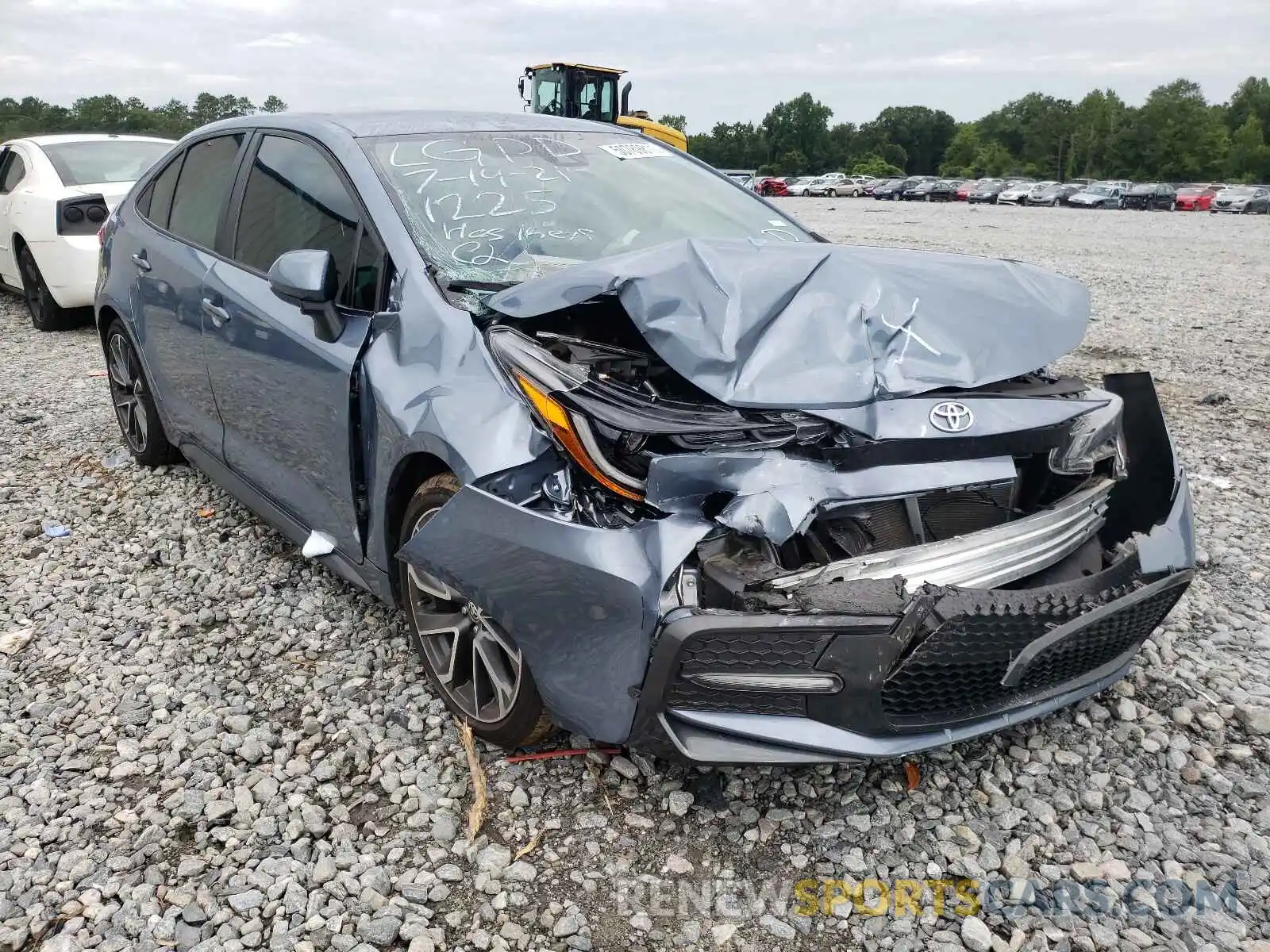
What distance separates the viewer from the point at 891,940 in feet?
6.86

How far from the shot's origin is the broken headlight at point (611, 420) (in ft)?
7.36

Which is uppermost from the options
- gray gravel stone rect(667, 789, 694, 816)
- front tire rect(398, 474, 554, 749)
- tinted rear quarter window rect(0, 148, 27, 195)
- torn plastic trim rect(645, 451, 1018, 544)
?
tinted rear quarter window rect(0, 148, 27, 195)

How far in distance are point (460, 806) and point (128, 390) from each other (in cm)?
351

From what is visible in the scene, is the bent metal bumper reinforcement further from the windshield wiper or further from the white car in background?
the white car in background

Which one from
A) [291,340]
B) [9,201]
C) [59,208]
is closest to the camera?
[291,340]

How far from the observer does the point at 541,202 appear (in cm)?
325

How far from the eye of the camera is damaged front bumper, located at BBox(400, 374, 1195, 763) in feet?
6.68

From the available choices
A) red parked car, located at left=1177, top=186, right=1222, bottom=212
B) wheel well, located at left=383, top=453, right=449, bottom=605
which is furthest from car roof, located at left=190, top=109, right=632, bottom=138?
red parked car, located at left=1177, top=186, right=1222, bottom=212

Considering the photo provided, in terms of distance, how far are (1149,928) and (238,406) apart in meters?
3.22

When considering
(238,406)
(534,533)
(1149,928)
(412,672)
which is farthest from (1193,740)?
(238,406)

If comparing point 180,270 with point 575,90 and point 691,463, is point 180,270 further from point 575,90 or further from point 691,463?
point 575,90

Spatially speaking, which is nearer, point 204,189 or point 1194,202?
point 204,189

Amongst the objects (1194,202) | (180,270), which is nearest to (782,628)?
(180,270)

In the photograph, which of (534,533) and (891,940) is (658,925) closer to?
(891,940)
